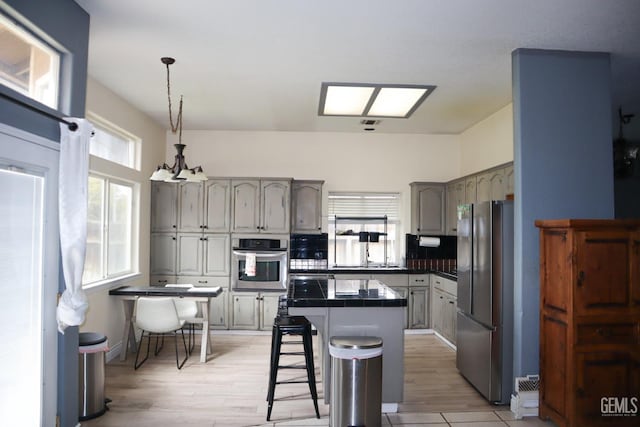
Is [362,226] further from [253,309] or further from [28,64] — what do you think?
[28,64]

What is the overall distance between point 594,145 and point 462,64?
1305 mm

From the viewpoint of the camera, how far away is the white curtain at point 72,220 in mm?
2686

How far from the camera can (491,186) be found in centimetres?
489

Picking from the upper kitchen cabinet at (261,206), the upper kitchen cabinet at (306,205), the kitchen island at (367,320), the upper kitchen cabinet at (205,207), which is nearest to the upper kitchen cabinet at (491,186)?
the kitchen island at (367,320)

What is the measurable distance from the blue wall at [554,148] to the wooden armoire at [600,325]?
410 mm

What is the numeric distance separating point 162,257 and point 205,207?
0.93m

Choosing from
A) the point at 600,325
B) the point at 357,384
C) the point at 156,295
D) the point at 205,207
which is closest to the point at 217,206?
the point at 205,207

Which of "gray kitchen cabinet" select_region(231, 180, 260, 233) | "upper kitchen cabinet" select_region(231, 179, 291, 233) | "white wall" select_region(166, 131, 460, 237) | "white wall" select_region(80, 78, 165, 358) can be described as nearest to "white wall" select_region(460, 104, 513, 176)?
"white wall" select_region(166, 131, 460, 237)

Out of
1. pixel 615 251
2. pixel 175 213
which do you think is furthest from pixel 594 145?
pixel 175 213

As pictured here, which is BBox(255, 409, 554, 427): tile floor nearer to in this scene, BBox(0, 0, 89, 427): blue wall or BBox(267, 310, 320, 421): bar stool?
BBox(267, 310, 320, 421): bar stool

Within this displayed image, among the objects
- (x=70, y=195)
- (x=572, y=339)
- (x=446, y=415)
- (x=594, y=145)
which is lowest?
(x=446, y=415)

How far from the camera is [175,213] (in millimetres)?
6020

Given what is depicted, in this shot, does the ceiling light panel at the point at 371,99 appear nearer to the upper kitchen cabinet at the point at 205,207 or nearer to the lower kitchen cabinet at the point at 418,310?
the upper kitchen cabinet at the point at 205,207

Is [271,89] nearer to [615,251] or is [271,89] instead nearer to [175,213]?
[175,213]
